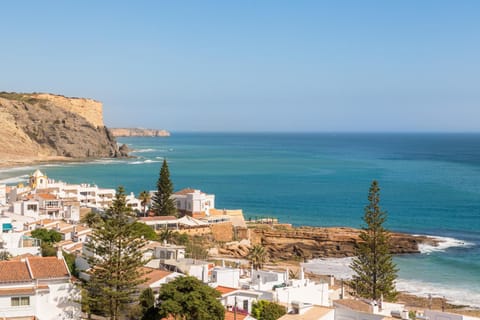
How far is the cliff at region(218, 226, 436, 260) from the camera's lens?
44062mm

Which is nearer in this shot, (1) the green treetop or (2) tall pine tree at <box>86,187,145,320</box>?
(1) the green treetop

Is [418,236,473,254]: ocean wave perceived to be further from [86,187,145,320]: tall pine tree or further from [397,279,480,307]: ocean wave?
[86,187,145,320]: tall pine tree

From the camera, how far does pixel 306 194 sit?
76.8 meters

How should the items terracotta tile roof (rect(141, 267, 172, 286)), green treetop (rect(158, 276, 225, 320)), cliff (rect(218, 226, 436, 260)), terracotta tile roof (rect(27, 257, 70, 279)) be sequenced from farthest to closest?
1. cliff (rect(218, 226, 436, 260))
2. terracotta tile roof (rect(141, 267, 172, 286))
3. terracotta tile roof (rect(27, 257, 70, 279))
4. green treetop (rect(158, 276, 225, 320))

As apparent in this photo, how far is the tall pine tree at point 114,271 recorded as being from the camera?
19500 millimetres

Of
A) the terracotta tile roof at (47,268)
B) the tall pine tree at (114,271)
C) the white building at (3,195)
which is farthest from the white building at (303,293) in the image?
the white building at (3,195)

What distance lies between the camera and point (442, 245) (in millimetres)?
46000

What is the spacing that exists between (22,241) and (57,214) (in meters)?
14.6

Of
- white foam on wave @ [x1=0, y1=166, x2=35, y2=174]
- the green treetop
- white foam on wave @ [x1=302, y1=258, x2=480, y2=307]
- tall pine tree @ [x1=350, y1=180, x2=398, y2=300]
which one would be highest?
the green treetop

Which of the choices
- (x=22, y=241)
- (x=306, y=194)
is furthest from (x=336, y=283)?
(x=306, y=194)

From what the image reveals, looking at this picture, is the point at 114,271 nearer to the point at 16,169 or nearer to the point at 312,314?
the point at 312,314

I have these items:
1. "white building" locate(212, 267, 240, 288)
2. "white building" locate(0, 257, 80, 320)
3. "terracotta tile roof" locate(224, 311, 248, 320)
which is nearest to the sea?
"white building" locate(212, 267, 240, 288)

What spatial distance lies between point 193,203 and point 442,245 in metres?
17.8

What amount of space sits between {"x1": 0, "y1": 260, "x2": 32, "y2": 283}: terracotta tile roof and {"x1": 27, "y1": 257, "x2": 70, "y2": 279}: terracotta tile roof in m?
0.21
